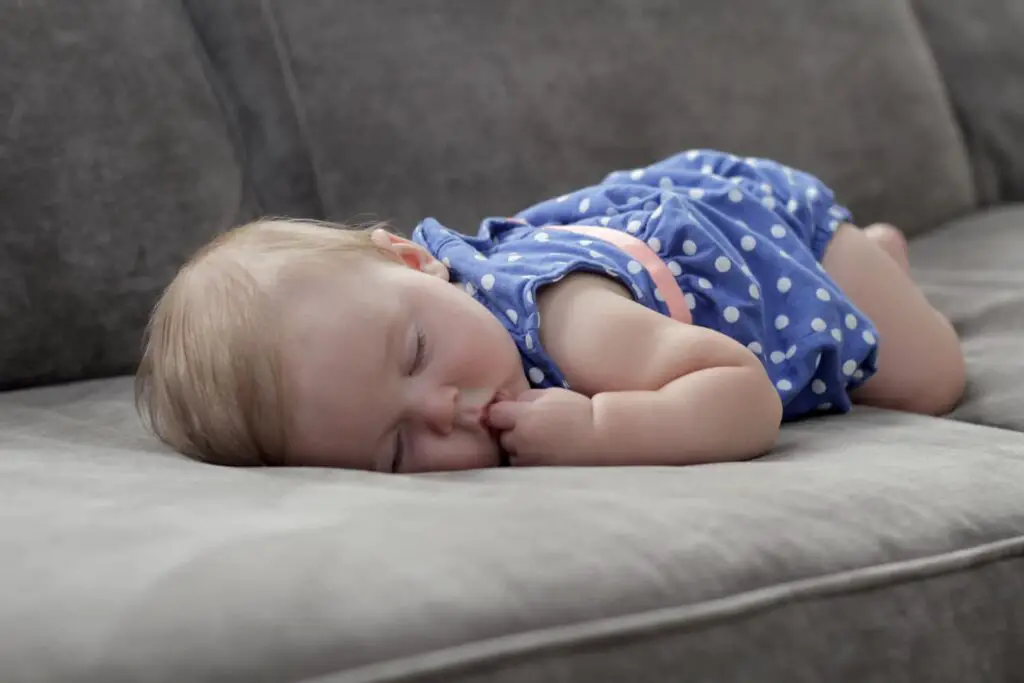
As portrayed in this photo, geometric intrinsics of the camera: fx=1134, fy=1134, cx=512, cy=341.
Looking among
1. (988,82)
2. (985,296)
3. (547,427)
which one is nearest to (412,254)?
(547,427)

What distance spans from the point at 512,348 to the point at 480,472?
190 millimetres

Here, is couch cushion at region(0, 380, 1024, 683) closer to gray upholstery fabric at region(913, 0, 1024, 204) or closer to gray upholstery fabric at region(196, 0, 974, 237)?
gray upholstery fabric at region(196, 0, 974, 237)

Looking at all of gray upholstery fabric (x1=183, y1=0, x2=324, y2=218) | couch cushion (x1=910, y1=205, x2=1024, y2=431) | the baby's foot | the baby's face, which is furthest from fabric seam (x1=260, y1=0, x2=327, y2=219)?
couch cushion (x1=910, y1=205, x2=1024, y2=431)

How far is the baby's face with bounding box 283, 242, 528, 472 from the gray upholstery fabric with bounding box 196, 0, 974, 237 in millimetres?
549

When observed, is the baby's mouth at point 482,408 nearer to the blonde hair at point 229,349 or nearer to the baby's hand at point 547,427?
the baby's hand at point 547,427

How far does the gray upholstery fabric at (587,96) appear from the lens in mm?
1552

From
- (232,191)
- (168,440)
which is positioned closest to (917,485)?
(168,440)

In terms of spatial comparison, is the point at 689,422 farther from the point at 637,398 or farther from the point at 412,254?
the point at 412,254

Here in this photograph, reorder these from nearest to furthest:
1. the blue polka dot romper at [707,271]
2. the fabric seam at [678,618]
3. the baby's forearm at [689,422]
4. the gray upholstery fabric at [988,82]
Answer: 1. the fabric seam at [678,618]
2. the baby's forearm at [689,422]
3. the blue polka dot romper at [707,271]
4. the gray upholstery fabric at [988,82]

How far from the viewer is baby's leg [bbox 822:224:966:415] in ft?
4.00

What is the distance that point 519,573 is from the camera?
0.62 m

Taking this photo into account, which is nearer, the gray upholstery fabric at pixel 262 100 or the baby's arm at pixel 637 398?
the baby's arm at pixel 637 398

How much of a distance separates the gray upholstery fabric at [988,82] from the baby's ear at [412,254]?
1.29m

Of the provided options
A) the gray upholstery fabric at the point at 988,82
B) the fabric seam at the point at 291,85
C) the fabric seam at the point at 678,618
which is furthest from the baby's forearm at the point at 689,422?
the gray upholstery fabric at the point at 988,82
